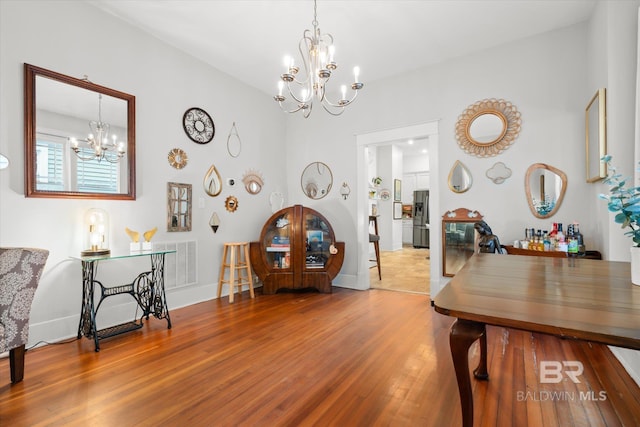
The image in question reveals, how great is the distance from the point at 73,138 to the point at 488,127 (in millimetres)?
4244

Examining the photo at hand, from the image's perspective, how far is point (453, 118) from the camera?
A: 3.73m

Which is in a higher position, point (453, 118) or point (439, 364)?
point (453, 118)

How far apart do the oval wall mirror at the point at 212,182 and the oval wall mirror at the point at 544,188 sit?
364 cm

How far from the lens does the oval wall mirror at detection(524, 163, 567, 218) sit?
315 cm

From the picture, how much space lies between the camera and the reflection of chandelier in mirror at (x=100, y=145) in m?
2.77

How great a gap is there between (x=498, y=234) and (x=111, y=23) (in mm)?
4582

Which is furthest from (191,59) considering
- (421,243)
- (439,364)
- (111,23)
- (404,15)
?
(421,243)

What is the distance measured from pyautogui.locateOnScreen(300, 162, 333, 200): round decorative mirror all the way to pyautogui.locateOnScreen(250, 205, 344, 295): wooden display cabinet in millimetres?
652

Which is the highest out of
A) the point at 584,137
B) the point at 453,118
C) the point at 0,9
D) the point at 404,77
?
the point at 404,77

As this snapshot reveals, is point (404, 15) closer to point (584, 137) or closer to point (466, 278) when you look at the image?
point (584, 137)

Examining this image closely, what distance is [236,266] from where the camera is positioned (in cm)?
408

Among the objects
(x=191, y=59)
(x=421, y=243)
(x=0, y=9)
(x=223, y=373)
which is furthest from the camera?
(x=421, y=243)

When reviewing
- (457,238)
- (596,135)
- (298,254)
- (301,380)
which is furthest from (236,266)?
(596,135)

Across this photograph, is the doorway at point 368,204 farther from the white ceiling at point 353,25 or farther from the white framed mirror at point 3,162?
the white framed mirror at point 3,162
